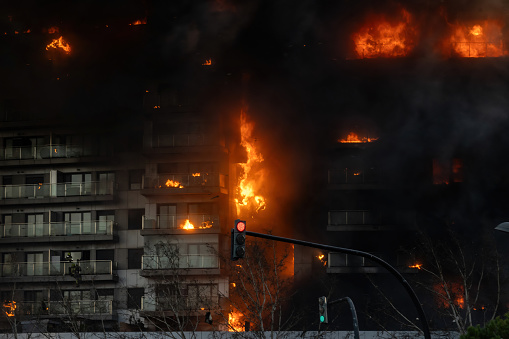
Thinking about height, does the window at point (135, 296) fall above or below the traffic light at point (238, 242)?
below

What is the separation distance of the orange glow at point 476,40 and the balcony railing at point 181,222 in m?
22.9

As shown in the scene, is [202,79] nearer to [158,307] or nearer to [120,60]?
[120,60]

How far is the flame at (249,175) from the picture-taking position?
63.8 m

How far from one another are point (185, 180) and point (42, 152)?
12.9m

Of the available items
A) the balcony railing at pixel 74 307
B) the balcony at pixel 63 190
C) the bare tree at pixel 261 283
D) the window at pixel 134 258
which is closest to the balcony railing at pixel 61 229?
the balcony at pixel 63 190

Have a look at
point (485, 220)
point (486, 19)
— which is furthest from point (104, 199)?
point (486, 19)

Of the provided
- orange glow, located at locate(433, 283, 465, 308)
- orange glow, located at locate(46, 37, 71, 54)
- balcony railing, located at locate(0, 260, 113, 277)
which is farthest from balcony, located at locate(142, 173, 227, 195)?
orange glow, located at locate(46, 37, 71, 54)

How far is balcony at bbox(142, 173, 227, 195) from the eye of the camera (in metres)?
59.7

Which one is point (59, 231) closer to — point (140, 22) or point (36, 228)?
point (36, 228)

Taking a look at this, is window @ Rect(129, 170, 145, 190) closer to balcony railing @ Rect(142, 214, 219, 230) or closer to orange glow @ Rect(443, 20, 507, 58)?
balcony railing @ Rect(142, 214, 219, 230)

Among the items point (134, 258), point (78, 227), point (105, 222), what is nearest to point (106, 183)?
point (105, 222)

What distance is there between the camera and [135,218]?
62406 millimetres

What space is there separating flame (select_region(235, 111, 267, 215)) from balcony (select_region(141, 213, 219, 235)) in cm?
448

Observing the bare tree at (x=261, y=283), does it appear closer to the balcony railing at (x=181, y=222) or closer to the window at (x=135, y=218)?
the balcony railing at (x=181, y=222)
